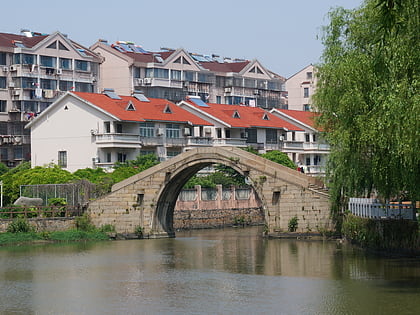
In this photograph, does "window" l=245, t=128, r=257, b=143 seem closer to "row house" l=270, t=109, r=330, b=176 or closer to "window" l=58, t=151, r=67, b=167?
"row house" l=270, t=109, r=330, b=176

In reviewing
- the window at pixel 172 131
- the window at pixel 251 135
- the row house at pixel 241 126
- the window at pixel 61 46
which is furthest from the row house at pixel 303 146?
the window at pixel 61 46

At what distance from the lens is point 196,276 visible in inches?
1027

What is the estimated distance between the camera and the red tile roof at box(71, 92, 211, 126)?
163 ft

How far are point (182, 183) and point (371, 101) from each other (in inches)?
668

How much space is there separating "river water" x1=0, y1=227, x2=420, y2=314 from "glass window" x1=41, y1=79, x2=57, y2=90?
85.5 feet

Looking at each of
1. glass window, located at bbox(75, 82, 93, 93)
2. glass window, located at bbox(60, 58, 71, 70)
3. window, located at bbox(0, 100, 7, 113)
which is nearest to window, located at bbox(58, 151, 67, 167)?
window, located at bbox(0, 100, 7, 113)

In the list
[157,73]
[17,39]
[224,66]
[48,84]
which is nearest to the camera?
[48,84]

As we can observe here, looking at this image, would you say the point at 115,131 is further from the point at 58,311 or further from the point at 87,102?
the point at 58,311

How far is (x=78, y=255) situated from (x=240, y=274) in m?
8.22

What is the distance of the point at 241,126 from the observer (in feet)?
185

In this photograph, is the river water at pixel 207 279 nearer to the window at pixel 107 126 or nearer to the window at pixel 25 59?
the window at pixel 107 126

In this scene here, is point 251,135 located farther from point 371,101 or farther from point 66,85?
point 371,101

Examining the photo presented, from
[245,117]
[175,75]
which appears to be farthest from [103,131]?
[175,75]

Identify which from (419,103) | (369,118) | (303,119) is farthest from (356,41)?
(303,119)
